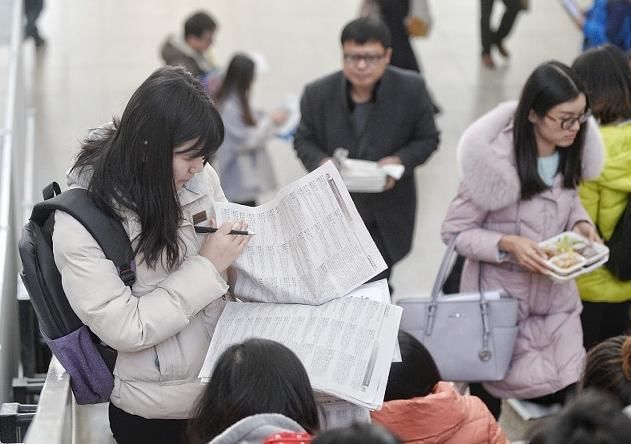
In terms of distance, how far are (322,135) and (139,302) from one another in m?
2.56

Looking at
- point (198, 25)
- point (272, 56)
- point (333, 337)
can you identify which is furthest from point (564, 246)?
point (272, 56)

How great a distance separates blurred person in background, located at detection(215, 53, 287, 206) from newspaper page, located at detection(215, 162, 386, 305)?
3.37 m

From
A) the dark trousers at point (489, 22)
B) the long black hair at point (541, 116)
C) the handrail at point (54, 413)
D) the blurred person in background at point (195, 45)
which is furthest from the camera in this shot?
the dark trousers at point (489, 22)

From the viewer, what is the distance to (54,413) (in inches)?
105

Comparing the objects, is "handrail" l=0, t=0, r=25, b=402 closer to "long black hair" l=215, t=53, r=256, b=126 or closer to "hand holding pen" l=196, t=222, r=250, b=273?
"hand holding pen" l=196, t=222, r=250, b=273

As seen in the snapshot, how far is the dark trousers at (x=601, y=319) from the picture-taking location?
4801mm

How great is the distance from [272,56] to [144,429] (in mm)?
6954

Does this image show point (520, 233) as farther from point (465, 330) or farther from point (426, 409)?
point (426, 409)

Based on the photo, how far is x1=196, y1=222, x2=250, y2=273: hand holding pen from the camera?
3.01 m

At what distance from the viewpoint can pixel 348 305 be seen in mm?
3082

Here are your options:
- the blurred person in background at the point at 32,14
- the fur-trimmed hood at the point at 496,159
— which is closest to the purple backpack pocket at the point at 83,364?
the fur-trimmed hood at the point at 496,159

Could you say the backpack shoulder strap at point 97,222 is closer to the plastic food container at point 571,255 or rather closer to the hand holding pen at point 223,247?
the hand holding pen at point 223,247

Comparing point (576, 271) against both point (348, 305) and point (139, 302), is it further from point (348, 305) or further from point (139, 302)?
point (139, 302)

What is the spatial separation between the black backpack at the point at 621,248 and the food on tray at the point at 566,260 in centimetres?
49
